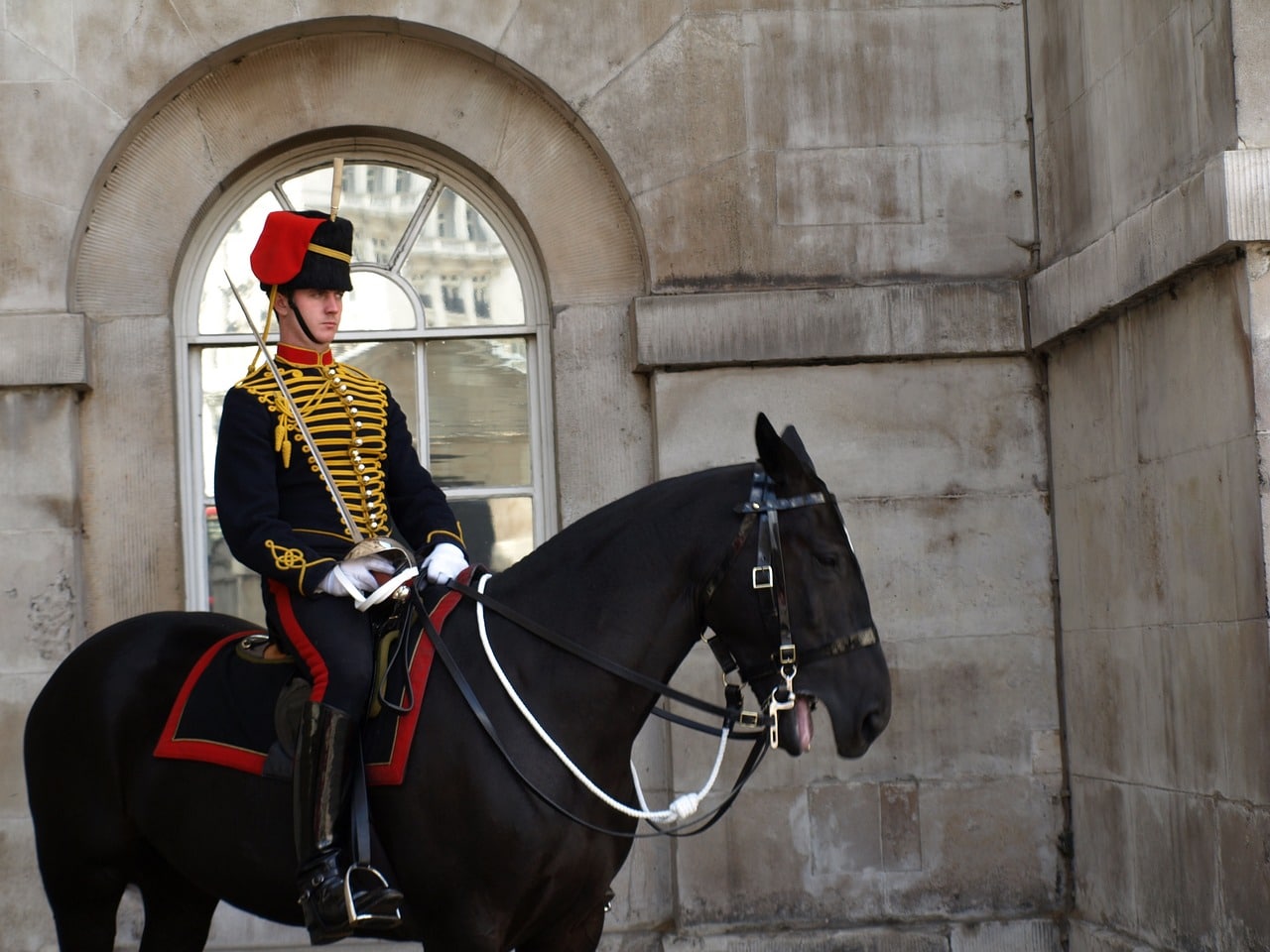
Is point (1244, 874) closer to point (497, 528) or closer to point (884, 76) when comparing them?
point (497, 528)

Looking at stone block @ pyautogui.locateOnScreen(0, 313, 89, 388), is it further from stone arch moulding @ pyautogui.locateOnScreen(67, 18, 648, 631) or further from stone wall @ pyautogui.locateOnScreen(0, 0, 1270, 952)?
stone arch moulding @ pyautogui.locateOnScreen(67, 18, 648, 631)

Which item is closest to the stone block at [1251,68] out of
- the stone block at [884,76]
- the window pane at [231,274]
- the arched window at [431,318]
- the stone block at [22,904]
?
the stone block at [884,76]

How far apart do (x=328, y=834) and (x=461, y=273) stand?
12.5 feet

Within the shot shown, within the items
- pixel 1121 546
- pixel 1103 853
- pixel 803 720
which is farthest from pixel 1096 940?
pixel 803 720

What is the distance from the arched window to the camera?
712 cm

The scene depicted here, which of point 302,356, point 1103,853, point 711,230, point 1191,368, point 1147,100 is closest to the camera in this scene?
point 302,356

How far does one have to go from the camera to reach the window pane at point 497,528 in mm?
7109

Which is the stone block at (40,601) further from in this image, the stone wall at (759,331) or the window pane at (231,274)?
the window pane at (231,274)

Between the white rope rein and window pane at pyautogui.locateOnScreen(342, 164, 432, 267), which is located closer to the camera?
the white rope rein

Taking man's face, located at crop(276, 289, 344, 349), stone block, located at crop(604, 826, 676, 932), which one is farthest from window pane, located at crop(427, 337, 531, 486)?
man's face, located at crop(276, 289, 344, 349)

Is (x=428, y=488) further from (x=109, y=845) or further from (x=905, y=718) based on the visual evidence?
(x=905, y=718)

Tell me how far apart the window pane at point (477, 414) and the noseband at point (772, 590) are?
3.37m

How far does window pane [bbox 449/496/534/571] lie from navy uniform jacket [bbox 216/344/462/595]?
2403 mm

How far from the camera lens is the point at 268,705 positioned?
4324 millimetres
